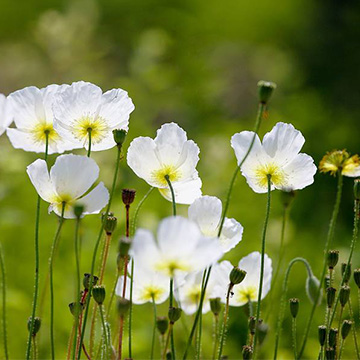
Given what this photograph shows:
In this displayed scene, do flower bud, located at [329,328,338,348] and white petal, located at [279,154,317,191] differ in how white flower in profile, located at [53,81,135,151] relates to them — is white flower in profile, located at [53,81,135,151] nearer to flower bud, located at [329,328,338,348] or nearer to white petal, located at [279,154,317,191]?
white petal, located at [279,154,317,191]

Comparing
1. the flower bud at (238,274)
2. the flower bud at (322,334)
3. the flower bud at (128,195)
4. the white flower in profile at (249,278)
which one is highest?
the flower bud at (128,195)

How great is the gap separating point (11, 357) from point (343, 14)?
12.1 feet

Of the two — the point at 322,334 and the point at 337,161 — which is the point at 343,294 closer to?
the point at 322,334

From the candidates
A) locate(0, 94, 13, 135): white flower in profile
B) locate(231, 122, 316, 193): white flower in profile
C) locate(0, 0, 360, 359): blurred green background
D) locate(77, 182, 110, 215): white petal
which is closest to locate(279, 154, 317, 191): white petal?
locate(231, 122, 316, 193): white flower in profile

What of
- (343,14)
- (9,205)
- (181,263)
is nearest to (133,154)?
(181,263)

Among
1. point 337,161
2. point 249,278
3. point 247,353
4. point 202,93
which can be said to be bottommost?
point 247,353

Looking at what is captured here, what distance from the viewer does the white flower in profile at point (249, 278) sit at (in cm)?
90

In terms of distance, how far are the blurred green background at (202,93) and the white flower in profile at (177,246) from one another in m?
0.78

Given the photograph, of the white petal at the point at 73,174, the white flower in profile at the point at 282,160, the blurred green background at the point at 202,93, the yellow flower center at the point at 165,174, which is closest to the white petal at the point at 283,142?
the white flower in profile at the point at 282,160

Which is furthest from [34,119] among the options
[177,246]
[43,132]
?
[177,246]

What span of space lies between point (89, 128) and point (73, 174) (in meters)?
0.09

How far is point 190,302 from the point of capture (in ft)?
3.08

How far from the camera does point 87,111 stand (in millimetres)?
803

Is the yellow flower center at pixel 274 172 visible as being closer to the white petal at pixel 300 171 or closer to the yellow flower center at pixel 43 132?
the white petal at pixel 300 171
